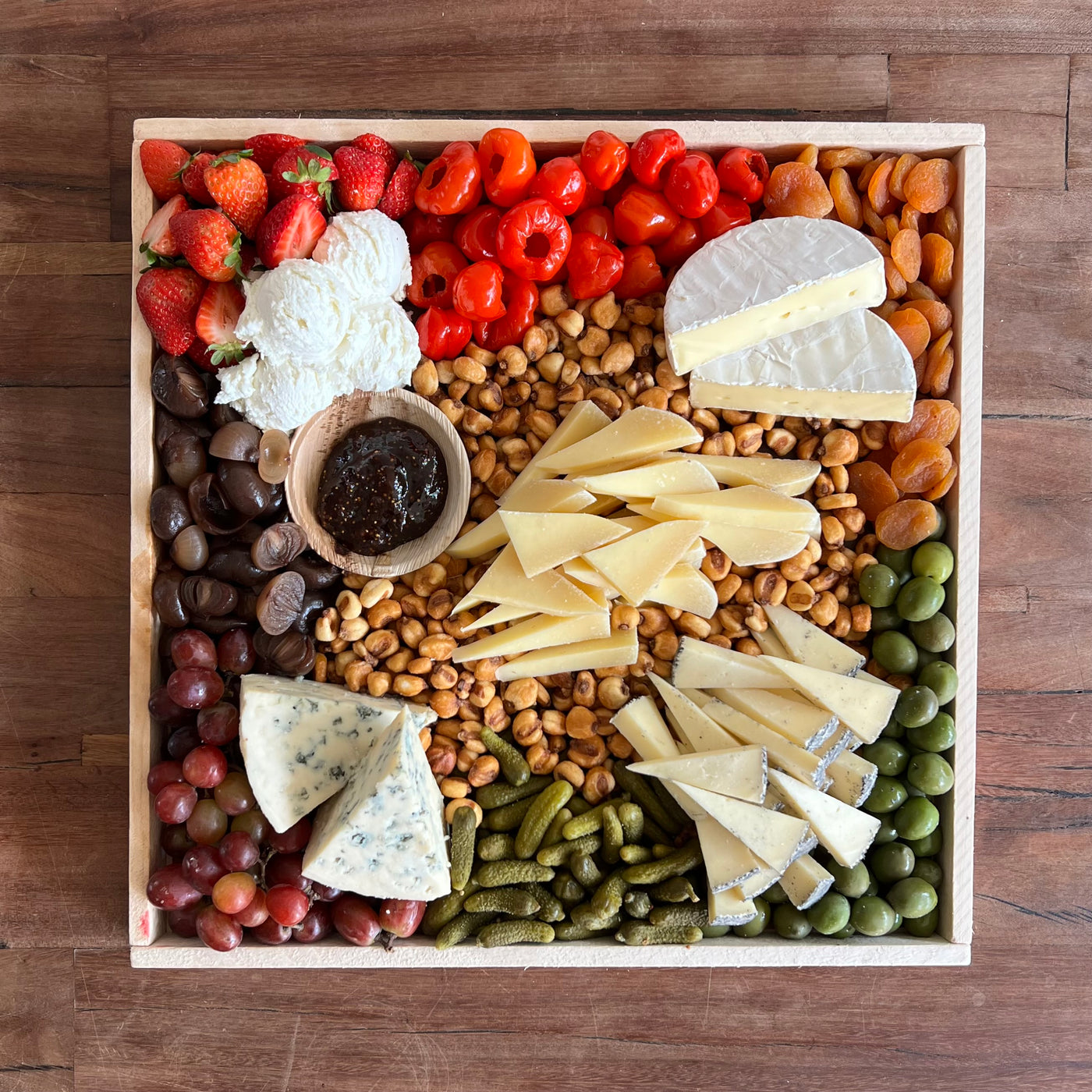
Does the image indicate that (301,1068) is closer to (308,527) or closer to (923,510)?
(308,527)

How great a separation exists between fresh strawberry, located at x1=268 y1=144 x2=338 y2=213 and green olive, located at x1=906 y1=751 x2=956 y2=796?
1.18m

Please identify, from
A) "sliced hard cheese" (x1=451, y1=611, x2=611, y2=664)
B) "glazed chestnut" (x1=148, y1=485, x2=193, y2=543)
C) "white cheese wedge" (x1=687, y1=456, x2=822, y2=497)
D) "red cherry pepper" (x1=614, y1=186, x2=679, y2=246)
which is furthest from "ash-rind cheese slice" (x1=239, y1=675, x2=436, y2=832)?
"red cherry pepper" (x1=614, y1=186, x2=679, y2=246)

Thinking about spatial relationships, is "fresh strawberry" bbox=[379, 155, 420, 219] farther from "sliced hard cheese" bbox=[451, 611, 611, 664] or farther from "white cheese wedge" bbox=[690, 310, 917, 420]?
"sliced hard cheese" bbox=[451, 611, 611, 664]

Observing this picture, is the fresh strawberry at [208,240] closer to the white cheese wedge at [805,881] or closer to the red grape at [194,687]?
the red grape at [194,687]

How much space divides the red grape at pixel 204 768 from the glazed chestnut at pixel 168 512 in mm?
311

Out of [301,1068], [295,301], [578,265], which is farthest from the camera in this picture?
[301,1068]

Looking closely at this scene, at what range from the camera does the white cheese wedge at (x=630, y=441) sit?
1253 mm

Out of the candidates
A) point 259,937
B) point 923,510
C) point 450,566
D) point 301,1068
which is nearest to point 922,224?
point 923,510

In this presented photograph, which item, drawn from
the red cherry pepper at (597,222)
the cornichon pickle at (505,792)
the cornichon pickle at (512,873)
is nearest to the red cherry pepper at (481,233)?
the red cherry pepper at (597,222)

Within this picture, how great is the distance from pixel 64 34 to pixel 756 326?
1.18 metres

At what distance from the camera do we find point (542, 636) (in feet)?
4.19

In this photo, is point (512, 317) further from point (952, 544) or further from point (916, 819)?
point (916, 819)

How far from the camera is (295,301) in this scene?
1.18 meters

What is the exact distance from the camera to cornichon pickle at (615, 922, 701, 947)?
Result: 1.25 metres
